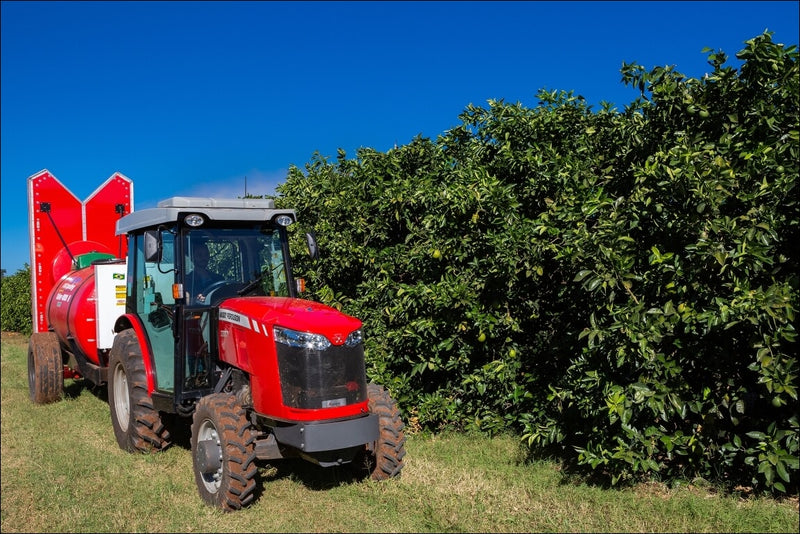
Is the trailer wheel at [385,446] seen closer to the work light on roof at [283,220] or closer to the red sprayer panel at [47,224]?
the work light on roof at [283,220]

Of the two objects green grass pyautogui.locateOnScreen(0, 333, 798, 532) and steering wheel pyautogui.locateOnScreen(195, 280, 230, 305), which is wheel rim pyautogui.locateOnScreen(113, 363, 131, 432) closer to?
green grass pyautogui.locateOnScreen(0, 333, 798, 532)

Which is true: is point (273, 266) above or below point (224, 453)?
above

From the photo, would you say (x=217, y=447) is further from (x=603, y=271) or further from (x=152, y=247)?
(x=603, y=271)

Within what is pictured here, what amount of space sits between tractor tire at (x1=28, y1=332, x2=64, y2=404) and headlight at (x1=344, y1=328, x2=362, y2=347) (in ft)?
19.0

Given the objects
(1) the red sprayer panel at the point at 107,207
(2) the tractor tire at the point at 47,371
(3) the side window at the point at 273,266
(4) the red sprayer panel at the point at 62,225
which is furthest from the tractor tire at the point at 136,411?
(1) the red sprayer panel at the point at 107,207

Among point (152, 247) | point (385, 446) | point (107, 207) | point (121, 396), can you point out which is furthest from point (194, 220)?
point (107, 207)

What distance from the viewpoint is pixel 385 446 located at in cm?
548

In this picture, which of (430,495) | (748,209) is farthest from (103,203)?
(748,209)

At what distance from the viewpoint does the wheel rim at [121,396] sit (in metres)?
7.20

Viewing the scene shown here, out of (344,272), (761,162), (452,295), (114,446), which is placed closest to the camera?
(761,162)

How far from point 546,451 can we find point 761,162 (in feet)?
10.4

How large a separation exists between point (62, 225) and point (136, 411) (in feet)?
15.1

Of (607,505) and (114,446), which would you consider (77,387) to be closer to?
(114,446)

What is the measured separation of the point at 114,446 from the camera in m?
6.99
